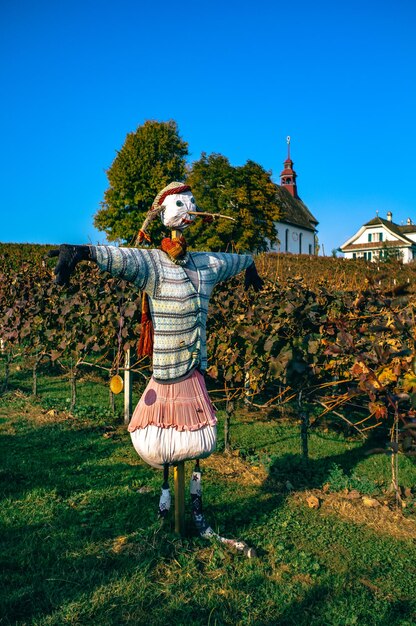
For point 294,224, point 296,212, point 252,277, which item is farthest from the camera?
point 296,212

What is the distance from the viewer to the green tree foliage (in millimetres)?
32906

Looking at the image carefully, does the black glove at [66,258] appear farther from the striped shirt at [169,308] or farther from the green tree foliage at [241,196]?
the green tree foliage at [241,196]

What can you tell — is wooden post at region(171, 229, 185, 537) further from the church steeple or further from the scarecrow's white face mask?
the church steeple

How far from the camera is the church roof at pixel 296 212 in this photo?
175ft

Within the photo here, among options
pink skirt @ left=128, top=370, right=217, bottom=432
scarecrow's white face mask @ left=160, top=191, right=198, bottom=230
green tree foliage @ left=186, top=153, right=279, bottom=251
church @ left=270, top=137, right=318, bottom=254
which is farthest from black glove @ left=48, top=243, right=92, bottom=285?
church @ left=270, top=137, right=318, bottom=254

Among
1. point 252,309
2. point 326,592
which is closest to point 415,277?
point 252,309

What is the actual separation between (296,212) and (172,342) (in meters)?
55.1

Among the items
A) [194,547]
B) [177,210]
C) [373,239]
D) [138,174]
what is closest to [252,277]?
[177,210]

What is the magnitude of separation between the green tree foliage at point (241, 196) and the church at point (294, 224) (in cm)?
1464

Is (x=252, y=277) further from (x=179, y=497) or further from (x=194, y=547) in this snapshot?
(x=194, y=547)

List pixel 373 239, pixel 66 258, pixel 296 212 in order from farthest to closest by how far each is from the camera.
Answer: pixel 373 239 < pixel 296 212 < pixel 66 258

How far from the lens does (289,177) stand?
6353 centimetres

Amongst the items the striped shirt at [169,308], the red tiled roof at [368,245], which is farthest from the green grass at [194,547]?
the red tiled roof at [368,245]

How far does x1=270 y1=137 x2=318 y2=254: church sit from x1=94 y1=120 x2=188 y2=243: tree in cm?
1799
